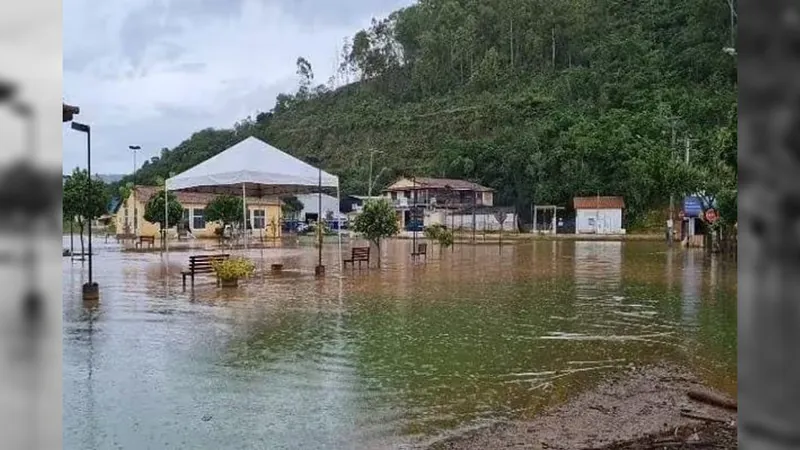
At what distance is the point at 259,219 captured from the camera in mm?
35031

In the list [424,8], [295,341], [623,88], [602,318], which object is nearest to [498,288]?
[602,318]

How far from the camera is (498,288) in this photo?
10.4 meters

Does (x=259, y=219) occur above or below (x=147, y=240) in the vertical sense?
above

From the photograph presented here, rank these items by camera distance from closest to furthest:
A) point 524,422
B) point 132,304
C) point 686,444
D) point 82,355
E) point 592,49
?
point 686,444
point 524,422
point 82,355
point 132,304
point 592,49

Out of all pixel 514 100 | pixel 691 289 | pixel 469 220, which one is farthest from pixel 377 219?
pixel 514 100

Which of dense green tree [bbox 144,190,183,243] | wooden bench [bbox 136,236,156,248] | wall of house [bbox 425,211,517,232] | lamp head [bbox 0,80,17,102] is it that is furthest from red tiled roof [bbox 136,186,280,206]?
lamp head [bbox 0,80,17,102]

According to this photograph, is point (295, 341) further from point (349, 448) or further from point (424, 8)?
point (424, 8)

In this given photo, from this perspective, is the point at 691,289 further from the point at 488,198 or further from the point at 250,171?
the point at 488,198

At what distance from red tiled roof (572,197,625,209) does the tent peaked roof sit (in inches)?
1017

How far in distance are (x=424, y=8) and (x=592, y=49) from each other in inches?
883

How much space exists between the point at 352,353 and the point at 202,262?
6.85 meters

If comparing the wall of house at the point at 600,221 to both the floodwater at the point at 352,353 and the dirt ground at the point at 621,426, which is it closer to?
the floodwater at the point at 352,353

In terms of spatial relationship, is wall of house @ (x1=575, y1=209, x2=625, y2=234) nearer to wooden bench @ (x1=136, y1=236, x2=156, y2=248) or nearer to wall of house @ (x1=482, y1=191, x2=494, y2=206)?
wall of house @ (x1=482, y1=191, x2=494, y2=206)

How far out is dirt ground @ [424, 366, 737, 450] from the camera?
10.4 feet
